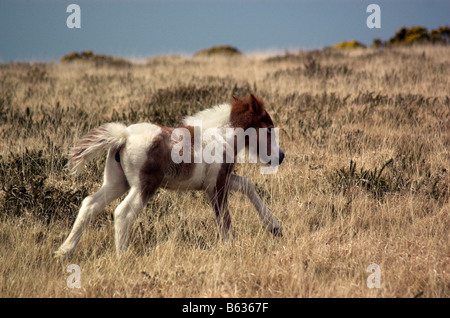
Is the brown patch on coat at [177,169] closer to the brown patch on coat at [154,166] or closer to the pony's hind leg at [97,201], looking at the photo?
the brown patch on coat at [154,166]

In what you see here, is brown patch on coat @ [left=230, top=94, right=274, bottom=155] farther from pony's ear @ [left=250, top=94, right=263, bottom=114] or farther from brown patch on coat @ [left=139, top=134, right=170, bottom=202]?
brown patch on coat @ [left=139, top=134, right=170, bottom=202]

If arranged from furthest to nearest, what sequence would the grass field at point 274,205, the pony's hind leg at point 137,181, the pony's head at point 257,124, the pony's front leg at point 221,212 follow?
1. the pony's head at point 257,124
2. the pony's front leg at point 221,212
3. the pony's hind leg at point 137,181
4. the grass field at point 274,205

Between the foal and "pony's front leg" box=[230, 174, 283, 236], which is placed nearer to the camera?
the foal

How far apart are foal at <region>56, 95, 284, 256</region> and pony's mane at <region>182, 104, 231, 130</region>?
0.01 metres

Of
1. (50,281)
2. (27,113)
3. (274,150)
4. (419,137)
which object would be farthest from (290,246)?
(27,113)

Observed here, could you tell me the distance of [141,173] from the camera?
13.0 ft

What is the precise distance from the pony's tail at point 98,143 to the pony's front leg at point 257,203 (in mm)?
1264

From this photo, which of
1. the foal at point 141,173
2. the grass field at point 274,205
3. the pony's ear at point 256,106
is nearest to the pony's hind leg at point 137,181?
the foal at point 141,173

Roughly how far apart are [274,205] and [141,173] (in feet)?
6.62

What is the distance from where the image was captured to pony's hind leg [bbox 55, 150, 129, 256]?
3.96m

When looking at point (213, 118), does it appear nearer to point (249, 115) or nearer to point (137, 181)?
point (249, 115)

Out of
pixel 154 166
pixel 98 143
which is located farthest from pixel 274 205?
pixel 98 143

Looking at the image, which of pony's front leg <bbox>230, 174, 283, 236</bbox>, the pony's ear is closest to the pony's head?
the pony's ear

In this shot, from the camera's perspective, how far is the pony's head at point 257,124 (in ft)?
15.4
